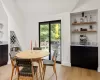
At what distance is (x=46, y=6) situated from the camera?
4.68m

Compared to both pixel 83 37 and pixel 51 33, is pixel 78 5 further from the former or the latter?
pixel 51 33

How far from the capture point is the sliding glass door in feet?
16.3

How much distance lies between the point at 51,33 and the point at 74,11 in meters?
1.56

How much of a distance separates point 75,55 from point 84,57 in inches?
14.2

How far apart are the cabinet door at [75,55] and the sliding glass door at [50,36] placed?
0.88 meters

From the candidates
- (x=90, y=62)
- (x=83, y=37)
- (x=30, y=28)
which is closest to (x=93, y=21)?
(x=83, y=37)

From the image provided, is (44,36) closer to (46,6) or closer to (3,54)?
(46,6)

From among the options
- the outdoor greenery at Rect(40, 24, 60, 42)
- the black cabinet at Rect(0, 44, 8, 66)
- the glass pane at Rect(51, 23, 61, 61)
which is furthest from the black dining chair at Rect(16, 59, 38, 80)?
the outdoor greenery at Rect(40, 24, 60, 42)

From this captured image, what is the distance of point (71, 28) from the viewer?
4.62 m

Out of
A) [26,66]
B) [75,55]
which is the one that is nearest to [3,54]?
[26,66]

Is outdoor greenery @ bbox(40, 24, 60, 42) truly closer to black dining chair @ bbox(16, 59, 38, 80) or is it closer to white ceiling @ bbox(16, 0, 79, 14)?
white ceiling @ bbox(16, 0, 79, 14)

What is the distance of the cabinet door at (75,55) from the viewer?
13.5 feet

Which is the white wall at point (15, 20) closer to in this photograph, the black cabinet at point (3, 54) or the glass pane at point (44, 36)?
the black cabinet at point (3, 54)

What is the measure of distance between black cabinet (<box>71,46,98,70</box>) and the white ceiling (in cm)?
171
